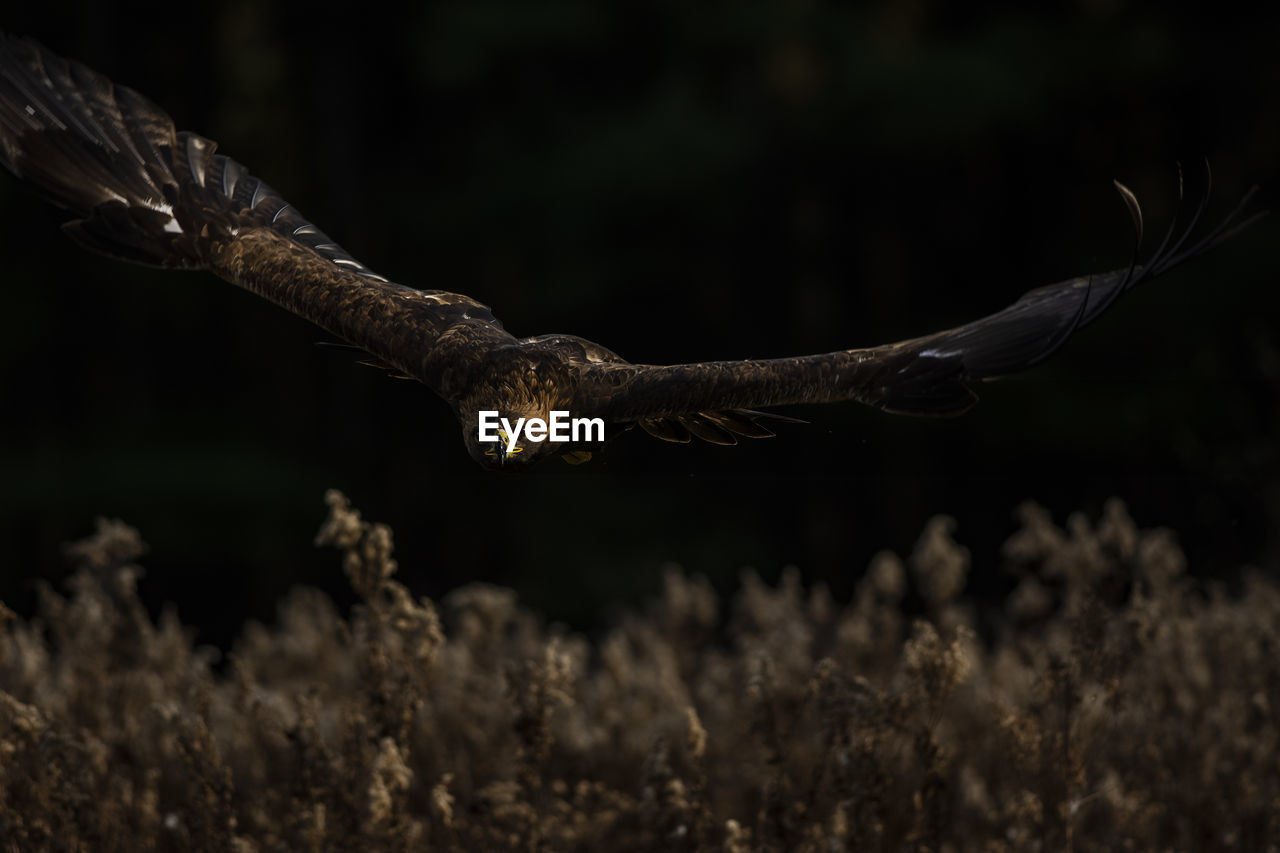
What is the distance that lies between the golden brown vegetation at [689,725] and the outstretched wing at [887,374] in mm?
687

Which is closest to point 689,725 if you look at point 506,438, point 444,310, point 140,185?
point 506,438

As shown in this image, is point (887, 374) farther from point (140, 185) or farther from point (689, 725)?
point (140, 185)

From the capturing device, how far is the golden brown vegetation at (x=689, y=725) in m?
3.74

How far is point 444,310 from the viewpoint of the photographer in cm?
357

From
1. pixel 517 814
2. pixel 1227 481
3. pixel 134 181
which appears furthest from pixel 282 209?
pixel 1227 481

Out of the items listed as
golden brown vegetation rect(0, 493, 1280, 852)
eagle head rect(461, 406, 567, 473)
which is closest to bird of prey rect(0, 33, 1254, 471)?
eagle head rect(461, 406, 567, 473)

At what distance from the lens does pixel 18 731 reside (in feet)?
12.2

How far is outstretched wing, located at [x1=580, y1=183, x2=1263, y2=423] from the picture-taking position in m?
3.23

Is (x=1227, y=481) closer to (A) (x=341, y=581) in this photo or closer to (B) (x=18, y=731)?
(B) (x=18, y=731)

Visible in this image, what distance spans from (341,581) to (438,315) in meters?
8.94

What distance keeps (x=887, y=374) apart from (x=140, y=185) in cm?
227

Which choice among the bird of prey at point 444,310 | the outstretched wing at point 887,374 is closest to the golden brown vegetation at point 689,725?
the bird of prey at point 444,310

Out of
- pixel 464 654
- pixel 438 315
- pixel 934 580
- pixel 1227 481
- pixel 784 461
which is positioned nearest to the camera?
pixel 438 315

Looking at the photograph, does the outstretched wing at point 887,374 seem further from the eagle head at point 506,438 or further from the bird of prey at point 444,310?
the eagle head at point 506,438
